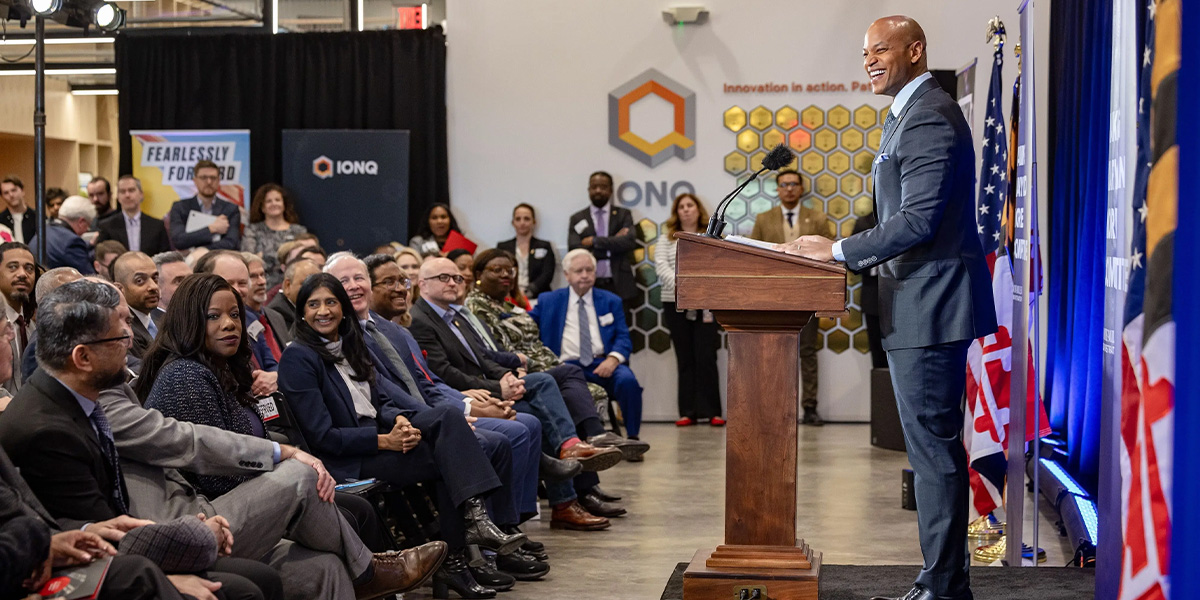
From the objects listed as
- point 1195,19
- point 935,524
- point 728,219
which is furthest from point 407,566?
point 728,219

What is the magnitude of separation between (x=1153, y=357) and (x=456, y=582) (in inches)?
107

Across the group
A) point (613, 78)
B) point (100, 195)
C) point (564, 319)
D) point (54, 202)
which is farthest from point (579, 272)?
point (54, 202)

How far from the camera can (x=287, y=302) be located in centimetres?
454

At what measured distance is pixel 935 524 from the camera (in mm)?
2846

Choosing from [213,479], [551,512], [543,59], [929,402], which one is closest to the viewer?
[929,402]

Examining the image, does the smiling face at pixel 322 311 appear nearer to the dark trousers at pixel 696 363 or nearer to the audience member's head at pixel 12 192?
the dark trousers at pixel 696 363

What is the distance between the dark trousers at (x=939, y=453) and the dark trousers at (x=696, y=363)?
5.40m

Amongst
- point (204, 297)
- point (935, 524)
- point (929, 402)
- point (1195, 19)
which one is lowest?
point (935, 524)

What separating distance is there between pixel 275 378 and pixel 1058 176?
4.25 metres

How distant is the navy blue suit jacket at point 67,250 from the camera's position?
24.9ft

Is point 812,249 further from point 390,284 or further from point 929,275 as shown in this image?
point 390,284

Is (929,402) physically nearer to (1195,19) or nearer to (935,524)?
(935,524)

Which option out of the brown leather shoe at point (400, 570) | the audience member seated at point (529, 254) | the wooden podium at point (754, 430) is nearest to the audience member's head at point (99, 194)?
the audience member seated at point (529, 254)

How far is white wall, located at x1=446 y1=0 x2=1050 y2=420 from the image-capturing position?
27.4ft
